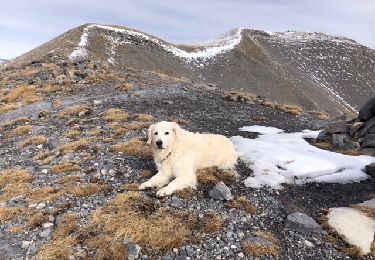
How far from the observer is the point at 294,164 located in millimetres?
13469

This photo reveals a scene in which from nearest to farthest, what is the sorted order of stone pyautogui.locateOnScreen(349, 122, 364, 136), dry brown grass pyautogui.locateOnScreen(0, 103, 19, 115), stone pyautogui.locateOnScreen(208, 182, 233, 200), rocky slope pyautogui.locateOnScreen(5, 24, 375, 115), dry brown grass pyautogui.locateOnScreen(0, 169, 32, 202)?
1. stone pyautogui.locateOnScreen(208, 182, 233, 200)
2. dry brown grass pyautogui.locateOnScreen(0, 169, 32, 202)
3. stone pyautogui.locateOnScreen(349, 122, 364, 136)
4. dry brown grass pyautogui.locateOnScreen(0, 103, 19, 115)
5. rocky slope pyautogui.locateOnScreen(5, 24, 375, 115)

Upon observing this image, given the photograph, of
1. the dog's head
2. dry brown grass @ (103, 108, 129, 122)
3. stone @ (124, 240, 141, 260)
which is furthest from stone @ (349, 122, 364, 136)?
stone @ (124, 240, 141, 260)

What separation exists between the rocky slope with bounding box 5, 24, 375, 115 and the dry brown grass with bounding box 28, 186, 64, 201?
1918 inches

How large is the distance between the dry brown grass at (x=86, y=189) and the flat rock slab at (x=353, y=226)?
248 inches

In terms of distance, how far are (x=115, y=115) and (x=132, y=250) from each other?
1136 centimetres

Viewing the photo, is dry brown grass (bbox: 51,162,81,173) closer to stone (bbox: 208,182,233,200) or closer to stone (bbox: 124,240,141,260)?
stone (bbox: 208,182,233,200)

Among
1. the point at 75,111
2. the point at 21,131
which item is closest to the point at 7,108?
the point at 75,111

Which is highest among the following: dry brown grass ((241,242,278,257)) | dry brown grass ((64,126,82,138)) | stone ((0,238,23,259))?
dry brown grass ((64,126,82,138))

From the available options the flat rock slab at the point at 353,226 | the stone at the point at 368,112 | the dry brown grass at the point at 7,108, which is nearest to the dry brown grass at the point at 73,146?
the flat rock slab at the point at 353,226

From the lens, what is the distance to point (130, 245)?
8586 millimetres

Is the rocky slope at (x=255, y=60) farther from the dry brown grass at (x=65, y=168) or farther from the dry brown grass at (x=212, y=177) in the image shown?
the dry brown grass at (x=212, y=177)

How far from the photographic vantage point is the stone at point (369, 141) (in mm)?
15894

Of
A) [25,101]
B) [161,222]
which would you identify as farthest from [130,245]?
[25,101]

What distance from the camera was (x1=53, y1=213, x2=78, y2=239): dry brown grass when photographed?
9172 millimetres
